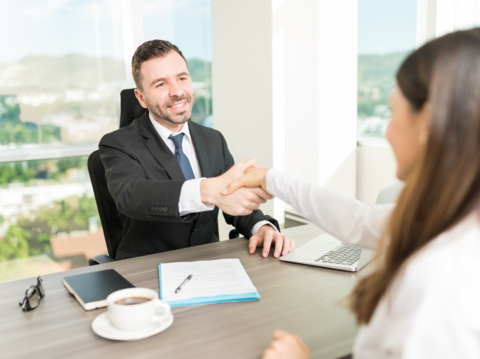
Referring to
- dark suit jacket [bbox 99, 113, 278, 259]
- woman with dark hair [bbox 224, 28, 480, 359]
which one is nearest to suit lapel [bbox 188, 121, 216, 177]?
dark suit jacket [bbox 99, 113, 278, 259]

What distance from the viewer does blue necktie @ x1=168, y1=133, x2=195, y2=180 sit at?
2.13m

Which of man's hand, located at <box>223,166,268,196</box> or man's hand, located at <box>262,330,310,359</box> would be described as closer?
man's hand, located at <box>262,330,310,359</box>

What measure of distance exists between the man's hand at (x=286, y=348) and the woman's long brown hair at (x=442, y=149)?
26 centimetres

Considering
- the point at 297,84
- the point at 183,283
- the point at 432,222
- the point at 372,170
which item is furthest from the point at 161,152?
the point at 372,170

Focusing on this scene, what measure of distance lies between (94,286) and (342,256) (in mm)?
772

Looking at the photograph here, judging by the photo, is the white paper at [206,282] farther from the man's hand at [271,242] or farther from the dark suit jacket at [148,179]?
the dark suit jacket at [148,179]

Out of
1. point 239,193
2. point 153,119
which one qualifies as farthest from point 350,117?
point 239,193

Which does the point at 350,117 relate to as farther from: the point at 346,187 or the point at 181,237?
the point at 181,237

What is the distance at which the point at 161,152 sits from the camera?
6.80ft

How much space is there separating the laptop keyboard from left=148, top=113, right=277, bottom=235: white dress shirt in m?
0.32

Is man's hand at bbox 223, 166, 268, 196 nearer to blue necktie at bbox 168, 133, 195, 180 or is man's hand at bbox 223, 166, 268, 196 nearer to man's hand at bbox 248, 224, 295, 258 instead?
A: man's hand at bbox 248, 224, 295, 258

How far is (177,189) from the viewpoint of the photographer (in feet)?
5.60

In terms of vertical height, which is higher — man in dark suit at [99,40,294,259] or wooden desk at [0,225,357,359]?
man in dark suit at [99,40,294,259]

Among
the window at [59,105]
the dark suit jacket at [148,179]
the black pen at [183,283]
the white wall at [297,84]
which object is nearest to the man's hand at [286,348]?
the black pen at [183,283]
